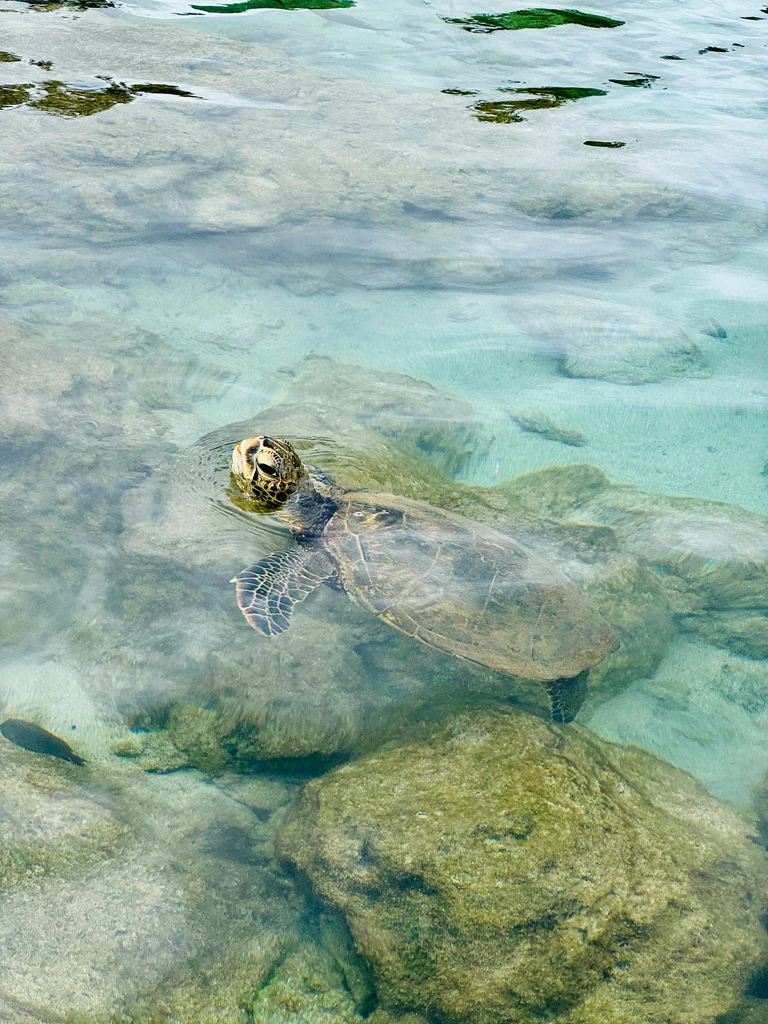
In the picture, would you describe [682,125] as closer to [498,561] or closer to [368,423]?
[368,423]

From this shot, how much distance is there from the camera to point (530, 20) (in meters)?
12.3

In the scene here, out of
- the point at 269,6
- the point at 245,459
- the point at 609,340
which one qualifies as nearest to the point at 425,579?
the point at 245,459

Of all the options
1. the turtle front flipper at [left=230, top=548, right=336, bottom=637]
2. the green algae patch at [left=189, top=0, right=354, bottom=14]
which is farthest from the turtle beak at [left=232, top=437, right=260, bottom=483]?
the green algae patch at [left=189, top=0, right=354, bottom=14]

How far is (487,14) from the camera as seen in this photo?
41.3ft

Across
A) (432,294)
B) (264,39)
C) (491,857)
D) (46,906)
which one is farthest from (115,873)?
(264,39)

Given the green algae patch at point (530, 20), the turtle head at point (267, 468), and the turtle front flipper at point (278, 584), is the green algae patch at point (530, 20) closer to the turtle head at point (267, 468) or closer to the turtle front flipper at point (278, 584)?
the turtle head at point (267, 468)

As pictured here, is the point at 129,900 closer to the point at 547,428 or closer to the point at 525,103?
the point at 547,428

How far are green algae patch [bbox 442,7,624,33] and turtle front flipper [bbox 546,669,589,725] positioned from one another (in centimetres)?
1170

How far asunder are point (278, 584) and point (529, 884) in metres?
1.81

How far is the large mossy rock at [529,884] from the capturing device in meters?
2.80

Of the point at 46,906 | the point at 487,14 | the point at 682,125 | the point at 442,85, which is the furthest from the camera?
the point at 487,14

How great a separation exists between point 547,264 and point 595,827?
532cm

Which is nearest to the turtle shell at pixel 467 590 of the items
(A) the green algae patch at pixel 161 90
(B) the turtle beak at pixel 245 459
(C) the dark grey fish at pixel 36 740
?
(B) the turtle beak at pixel 245 459

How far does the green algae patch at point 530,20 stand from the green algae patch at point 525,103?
2984 mm
